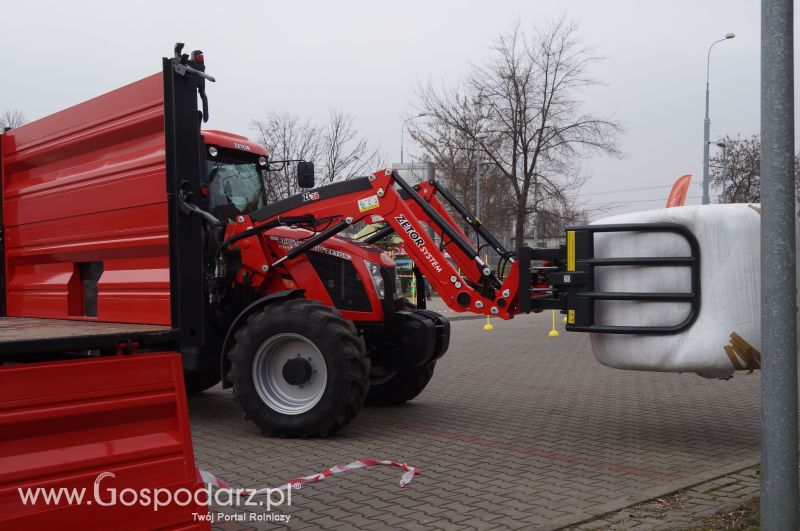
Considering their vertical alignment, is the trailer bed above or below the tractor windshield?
below

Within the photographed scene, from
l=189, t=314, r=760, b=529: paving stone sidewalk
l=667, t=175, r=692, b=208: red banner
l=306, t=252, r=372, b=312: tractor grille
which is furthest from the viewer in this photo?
l=667, t=175, r=692, b=208: red banner

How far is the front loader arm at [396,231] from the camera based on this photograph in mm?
7023

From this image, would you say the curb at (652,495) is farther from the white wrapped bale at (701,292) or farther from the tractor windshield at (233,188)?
the tractor windshield at (233,188)

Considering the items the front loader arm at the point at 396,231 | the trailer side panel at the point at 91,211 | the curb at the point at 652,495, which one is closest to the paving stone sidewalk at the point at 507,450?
the curb at the point at 652,495

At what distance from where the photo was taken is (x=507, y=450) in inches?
255

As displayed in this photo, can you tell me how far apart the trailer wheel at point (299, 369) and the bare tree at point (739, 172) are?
23.2 m

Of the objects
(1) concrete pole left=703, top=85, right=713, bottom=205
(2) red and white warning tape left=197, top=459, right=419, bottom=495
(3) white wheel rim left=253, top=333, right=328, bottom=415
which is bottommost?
(2) red and white warning tape left=197, top=459, right=419, bottom=495

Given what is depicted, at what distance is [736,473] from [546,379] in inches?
197

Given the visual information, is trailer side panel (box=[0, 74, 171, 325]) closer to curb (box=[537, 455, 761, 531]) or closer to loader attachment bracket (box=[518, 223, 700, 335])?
curb (box=[537, 455, 761, 531])

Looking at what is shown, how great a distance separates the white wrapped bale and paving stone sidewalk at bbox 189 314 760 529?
2.82 feet

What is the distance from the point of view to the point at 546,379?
35.0 feet

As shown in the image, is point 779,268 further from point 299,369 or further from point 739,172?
point 739,172

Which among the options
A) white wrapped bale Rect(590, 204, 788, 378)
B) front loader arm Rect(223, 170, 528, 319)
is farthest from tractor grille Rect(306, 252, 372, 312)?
white wrapped bale Rect(590, 204, 788, 378)

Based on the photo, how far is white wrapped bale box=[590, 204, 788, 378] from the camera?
215 inches
